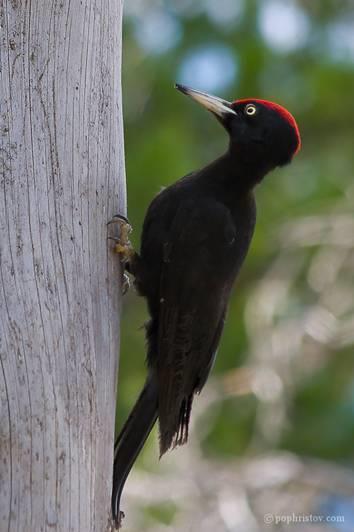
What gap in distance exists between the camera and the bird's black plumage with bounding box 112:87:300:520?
3834 millimetres

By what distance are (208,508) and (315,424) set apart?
1755 mm

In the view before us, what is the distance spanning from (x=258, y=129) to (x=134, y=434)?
4.47ft

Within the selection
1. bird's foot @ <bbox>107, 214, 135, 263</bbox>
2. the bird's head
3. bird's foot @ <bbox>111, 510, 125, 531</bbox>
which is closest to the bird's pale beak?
the bird's head

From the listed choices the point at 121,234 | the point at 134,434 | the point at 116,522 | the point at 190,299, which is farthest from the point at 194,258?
the point at 116,522

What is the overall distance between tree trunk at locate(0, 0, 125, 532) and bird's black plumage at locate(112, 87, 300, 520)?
1.39 ft

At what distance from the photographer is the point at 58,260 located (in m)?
3.23

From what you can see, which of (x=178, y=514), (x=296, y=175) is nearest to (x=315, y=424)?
(x=178, y=514)

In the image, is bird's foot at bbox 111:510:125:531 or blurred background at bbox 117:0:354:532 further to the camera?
blurred background at bbox 117:0:354:532

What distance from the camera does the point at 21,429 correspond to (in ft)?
9.76

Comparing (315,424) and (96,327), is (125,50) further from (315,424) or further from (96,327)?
(96,327)

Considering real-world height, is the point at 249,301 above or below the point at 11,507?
below

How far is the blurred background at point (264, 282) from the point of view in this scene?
6.06 metres

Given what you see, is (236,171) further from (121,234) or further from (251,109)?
(121,234)

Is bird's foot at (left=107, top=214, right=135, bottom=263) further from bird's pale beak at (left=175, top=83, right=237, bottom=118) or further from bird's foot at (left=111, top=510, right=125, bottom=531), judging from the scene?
bird's foot at (left=111, top=510, right=125, bottom=531)
